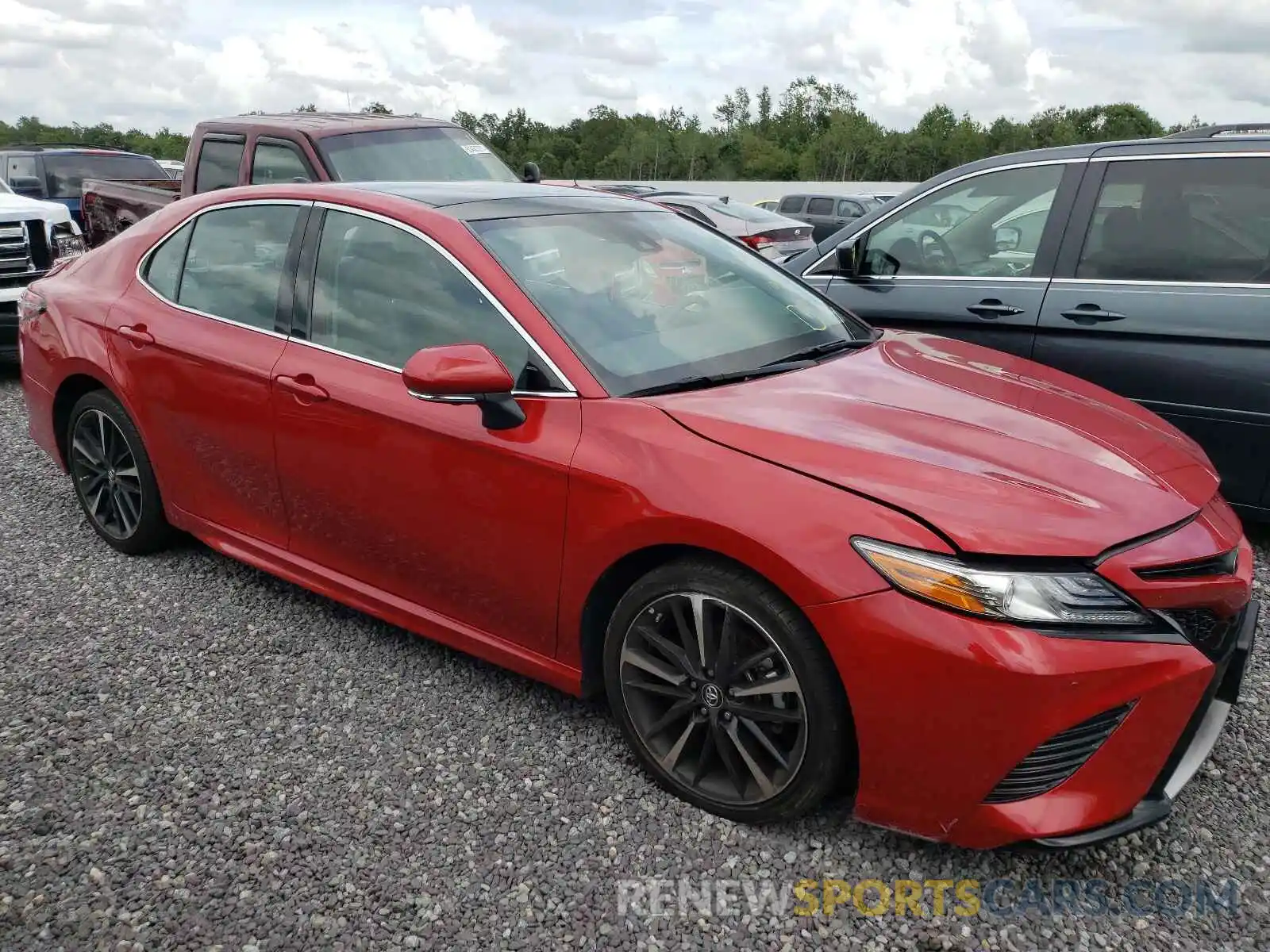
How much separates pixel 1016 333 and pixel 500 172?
4.82 m

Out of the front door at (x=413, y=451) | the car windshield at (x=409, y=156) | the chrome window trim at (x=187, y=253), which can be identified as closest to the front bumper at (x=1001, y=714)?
the front door at (x=413, y=451)

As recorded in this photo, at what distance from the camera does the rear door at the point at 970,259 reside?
4.56 meters

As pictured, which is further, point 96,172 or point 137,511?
point 96,172

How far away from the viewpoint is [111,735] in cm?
300

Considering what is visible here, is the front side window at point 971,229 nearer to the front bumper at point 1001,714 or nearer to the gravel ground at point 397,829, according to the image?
the gravel ground at point 397,829

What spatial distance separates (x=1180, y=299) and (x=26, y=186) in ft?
35.9

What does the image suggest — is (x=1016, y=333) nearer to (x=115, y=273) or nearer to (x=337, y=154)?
(x=115, y=273)

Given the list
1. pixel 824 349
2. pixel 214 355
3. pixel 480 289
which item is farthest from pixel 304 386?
pixel 824 349

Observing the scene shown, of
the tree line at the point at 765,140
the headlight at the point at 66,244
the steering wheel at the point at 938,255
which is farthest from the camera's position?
the tree line at the point at 765,140

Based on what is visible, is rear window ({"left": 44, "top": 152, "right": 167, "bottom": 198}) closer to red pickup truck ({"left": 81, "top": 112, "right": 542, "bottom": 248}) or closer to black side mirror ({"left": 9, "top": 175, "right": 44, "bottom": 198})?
black side mirror ({"left": 9, "top": 175, "right": 44, "bottom": 198})

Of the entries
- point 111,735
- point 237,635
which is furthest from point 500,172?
point 111,735

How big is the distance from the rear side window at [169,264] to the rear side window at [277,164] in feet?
11.3

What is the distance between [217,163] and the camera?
7801 mm

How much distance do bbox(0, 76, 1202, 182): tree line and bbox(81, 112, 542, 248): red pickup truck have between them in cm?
5559
